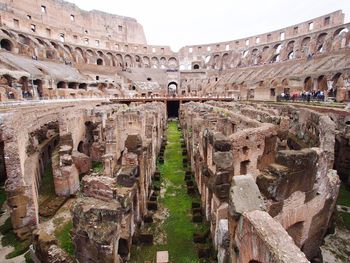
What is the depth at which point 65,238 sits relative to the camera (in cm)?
664

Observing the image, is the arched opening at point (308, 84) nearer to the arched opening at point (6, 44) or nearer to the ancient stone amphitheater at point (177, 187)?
the ancient stone amphitheater at point (177, 187)

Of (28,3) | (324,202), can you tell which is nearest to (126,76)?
(28,3)

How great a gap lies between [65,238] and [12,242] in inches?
61.5

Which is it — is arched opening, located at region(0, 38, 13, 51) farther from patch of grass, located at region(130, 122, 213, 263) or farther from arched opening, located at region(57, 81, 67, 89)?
patch of grass, located at region(130, 122, 213, 263)

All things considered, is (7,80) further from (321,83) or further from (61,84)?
(321,83)

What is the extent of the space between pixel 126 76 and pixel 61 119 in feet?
135

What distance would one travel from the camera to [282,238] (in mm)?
2541

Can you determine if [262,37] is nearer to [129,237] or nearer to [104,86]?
[104,86]

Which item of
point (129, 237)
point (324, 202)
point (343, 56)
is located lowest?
point (129, 237)

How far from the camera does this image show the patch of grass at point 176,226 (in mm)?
6188

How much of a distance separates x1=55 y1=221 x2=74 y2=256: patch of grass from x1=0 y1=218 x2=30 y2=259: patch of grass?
0.84 metres

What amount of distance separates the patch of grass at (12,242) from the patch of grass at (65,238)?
2.75 ft

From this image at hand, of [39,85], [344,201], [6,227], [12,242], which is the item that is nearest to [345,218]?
[344,201]

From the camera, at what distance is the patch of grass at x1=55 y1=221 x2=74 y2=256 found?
20.2 feet
